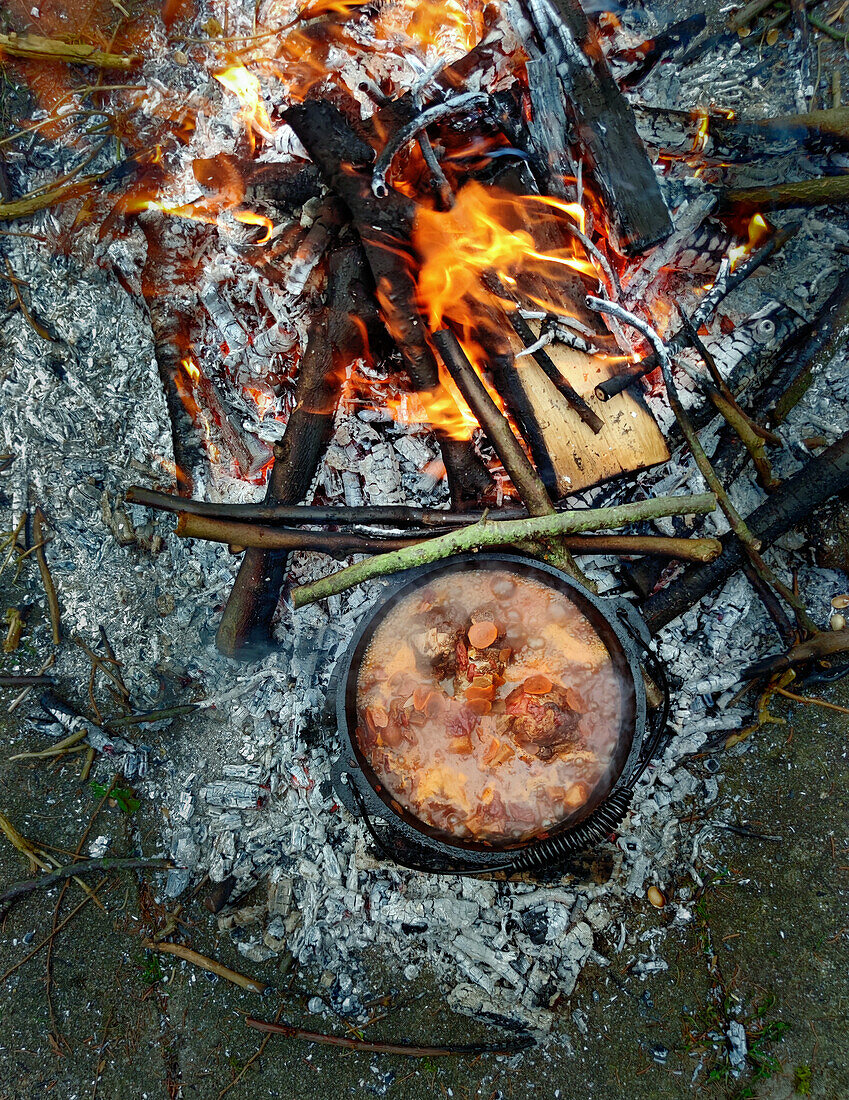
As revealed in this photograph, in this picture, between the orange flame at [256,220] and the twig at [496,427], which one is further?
the orange flame at [256,220]

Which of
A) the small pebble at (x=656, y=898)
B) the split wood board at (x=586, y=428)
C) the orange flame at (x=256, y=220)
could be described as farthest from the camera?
the orange flame at (x=256, y=220)

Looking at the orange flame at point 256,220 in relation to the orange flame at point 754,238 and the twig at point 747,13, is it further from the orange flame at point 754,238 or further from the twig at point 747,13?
the twig at point 747,13

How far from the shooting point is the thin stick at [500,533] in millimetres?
2293

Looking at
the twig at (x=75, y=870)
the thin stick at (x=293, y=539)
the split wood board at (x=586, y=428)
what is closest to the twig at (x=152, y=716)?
the twig at (x=75, y=870)

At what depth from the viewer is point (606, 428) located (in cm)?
272

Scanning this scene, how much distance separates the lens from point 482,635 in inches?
85.0

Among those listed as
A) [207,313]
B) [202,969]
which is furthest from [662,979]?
[207,313]

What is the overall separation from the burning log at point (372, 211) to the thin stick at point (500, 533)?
0.92 meters

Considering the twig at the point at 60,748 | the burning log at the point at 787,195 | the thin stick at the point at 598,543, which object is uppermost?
Answer: the burning log at the point at 787,195

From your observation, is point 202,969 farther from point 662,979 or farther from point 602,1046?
point 662,979

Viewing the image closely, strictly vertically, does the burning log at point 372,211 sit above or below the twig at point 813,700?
above

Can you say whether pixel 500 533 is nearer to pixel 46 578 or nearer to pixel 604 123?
pixel 604 123

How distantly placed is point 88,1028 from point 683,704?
312 centimetres

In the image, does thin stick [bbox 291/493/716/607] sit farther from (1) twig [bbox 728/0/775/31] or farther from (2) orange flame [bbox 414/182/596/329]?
(1) twig [bbox 728/0/775/31]
